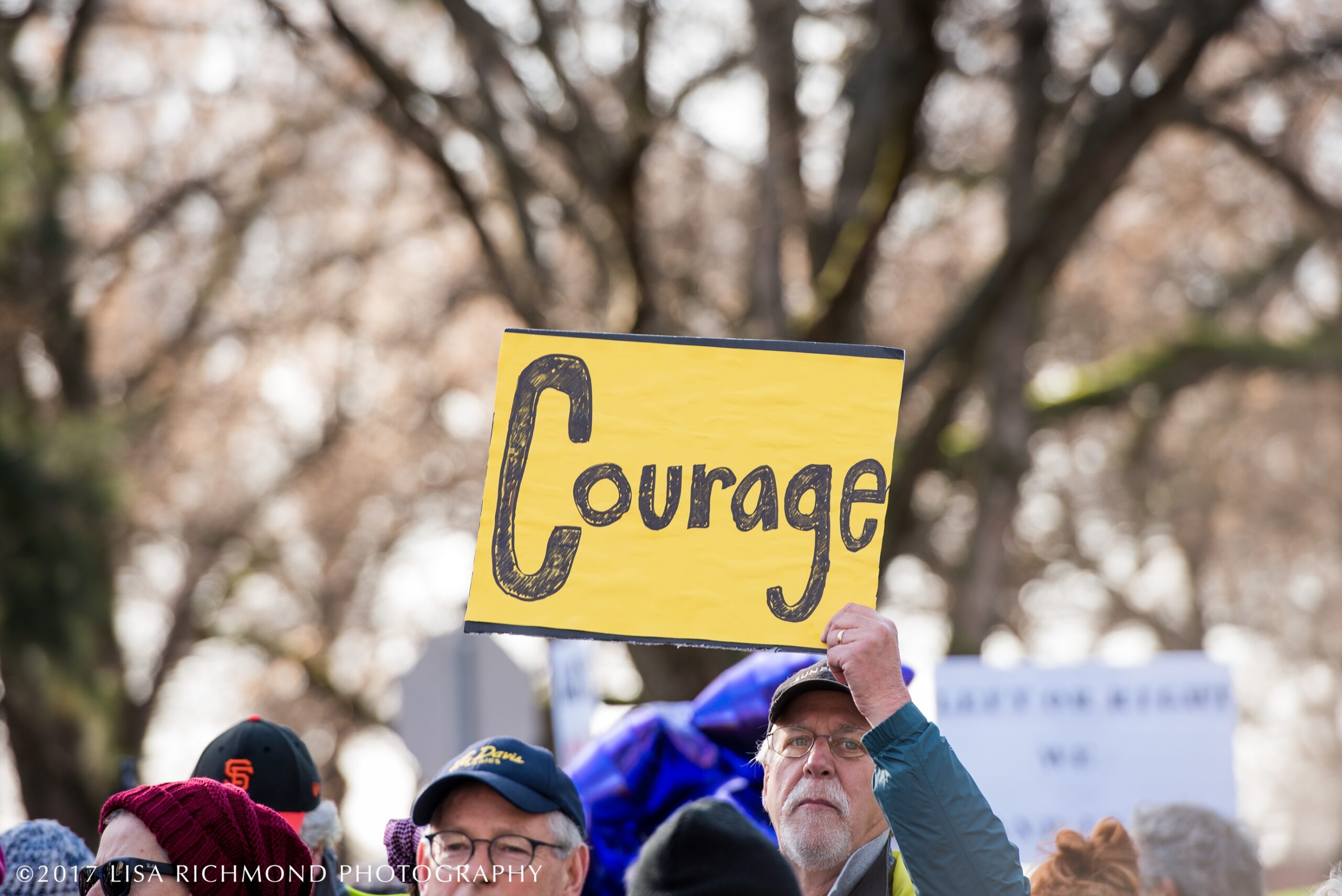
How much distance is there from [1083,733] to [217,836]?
4.53 metres

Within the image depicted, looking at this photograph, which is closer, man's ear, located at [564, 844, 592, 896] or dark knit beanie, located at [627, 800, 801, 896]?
dark knit beanie, located at [627, 800, 801, 896]

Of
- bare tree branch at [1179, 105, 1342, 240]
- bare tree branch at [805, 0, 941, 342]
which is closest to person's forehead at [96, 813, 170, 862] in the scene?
bare tree branch at [805, 0, 941, 342]

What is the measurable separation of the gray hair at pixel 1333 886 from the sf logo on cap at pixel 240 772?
2.27 m

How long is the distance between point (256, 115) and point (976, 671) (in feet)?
33.9

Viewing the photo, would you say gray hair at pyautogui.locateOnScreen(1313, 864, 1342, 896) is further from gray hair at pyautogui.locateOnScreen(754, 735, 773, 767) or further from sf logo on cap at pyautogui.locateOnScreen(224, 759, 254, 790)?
sf logo on cap at pyautogui.locateOnScreen(224, 759, 254, 790)

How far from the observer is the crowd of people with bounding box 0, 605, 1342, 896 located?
2.47 metres

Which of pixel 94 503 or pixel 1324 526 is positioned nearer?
pixel 94 503

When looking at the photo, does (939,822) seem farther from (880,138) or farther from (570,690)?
(880,138)

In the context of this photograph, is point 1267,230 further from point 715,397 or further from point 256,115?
point 715,397

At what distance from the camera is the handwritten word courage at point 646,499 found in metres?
3.18

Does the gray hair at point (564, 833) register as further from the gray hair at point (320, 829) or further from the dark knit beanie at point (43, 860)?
the dark knit beanie at point (43, 860)

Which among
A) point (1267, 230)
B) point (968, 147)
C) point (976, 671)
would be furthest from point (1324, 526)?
point (976, 671)

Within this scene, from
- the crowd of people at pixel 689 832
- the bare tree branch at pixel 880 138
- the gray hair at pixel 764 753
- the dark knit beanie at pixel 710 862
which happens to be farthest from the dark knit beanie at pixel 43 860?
the bare tree branch at pixel 880 138

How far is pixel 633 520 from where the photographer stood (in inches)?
129
